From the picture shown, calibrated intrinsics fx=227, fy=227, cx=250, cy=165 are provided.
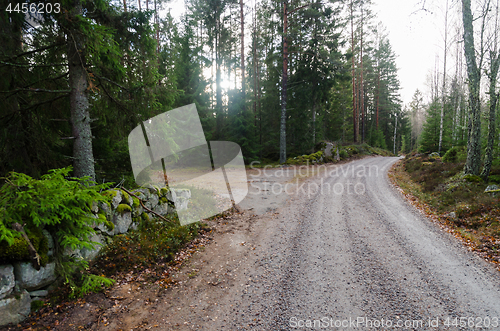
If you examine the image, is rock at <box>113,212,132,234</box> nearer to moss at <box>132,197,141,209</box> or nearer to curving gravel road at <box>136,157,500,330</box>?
moss at <box>132,197,141,209</box>

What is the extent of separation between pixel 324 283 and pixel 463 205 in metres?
7.44

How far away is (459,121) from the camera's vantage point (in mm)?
20656

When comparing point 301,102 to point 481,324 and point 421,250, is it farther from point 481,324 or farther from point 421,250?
point 481,324

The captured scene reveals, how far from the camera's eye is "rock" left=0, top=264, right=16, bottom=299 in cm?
321

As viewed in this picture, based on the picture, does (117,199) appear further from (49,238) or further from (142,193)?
(49,238)

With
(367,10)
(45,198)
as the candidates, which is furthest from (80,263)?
(367,10)

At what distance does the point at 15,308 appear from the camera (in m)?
3.32

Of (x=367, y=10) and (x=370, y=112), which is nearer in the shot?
(x=367, y=10)

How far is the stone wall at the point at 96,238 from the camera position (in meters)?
3.29

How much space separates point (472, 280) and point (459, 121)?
74.6ft

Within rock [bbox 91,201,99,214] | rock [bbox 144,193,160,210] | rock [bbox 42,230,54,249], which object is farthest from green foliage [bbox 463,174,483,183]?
rock [bbox 42,230,54,249]

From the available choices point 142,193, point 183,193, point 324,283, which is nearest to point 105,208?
point 142,193

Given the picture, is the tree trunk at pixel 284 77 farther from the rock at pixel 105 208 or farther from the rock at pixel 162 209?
the rock at pixel 105 208

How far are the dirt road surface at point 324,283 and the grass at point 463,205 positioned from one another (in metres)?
0.55
